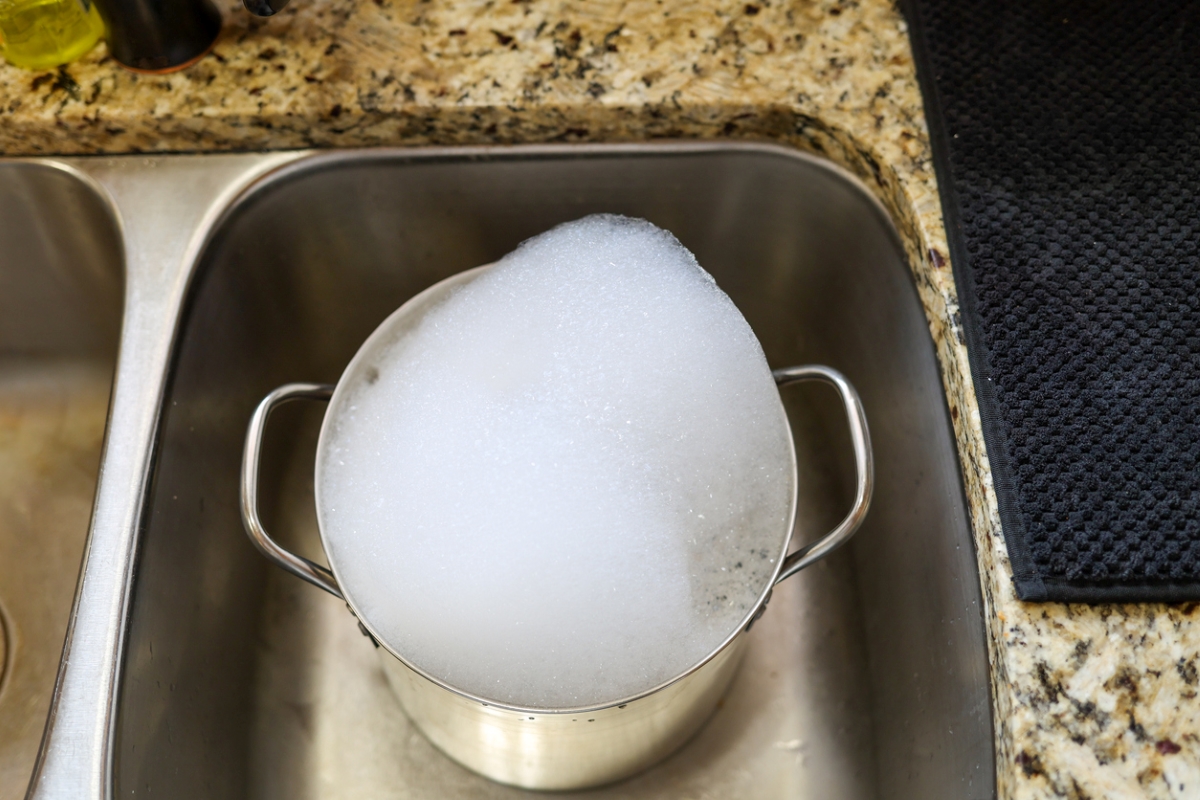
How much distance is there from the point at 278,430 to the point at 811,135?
0.58 meters

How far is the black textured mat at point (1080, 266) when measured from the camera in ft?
1.88

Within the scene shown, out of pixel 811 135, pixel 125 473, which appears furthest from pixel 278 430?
pixel 811 135

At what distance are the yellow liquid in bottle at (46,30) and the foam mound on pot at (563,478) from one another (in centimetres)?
41

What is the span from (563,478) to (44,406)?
638 mm

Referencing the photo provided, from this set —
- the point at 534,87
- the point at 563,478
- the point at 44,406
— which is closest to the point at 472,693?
the point at 563,478

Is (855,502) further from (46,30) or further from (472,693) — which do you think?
(46,30)

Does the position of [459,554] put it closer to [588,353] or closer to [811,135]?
[588,353]

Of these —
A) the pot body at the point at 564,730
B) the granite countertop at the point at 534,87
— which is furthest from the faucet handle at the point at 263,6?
the pot body at the point at 564,730

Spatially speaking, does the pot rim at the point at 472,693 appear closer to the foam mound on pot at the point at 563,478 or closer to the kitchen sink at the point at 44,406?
the foam mound on pot at the point at 563,478

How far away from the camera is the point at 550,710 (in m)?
0.56

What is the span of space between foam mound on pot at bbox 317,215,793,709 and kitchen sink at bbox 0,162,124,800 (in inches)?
13.0

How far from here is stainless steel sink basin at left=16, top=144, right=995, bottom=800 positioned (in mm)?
665

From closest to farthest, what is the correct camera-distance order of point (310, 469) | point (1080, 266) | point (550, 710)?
point (550, 710) → point (1080, 266) → point (310, 469)

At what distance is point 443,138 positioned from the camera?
78 centimetres
